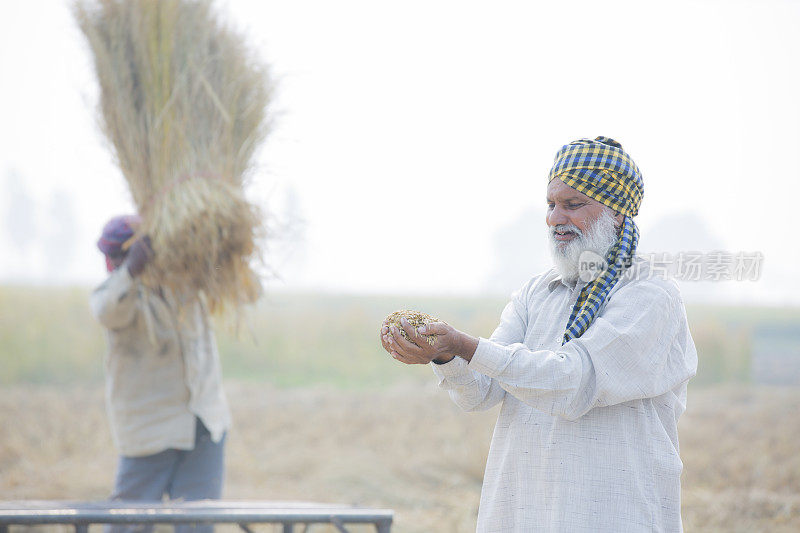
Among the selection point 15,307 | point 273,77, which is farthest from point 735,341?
point 15,307

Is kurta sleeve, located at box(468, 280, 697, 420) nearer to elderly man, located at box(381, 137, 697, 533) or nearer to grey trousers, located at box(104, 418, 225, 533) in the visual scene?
elderly man, located at box(381, 137, 697, 533)

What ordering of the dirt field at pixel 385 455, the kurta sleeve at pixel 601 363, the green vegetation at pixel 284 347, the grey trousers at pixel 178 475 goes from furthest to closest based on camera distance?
the green vegetation at pixel 284 347, the dirt field at pixel 385 455, the grey trousers at pixel 178 475, the kurta sleeve at pixel 601 363

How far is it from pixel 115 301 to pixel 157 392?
0.44 meters

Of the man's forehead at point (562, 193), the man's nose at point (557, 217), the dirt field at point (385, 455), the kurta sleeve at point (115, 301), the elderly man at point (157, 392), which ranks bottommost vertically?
the dirt field at point (385, 455)

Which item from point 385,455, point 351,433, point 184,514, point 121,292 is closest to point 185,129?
point 121,292

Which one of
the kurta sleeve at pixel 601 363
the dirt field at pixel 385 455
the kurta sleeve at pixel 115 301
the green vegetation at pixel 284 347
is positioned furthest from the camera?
the green vegetation at pixel 284 347

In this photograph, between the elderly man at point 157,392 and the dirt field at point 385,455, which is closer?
the elderly man at point 157,392

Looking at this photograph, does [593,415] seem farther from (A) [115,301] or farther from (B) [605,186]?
(A) [115,301]

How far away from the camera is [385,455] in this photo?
5273mm

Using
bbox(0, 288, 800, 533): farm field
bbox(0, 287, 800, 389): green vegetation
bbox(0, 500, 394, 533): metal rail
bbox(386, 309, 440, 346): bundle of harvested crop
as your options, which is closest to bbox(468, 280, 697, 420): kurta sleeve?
bbox(386, 309, 440, 346): bundle of harvested crop

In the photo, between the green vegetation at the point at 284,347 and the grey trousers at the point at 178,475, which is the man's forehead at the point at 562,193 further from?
the green vegetation at the point at 284,347

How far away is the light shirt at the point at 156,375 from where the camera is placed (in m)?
2.81

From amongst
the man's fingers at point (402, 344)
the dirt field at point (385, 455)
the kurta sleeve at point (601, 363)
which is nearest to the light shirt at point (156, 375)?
the dirt field at point (385, 455)

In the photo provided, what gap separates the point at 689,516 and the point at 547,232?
288 centimetres
